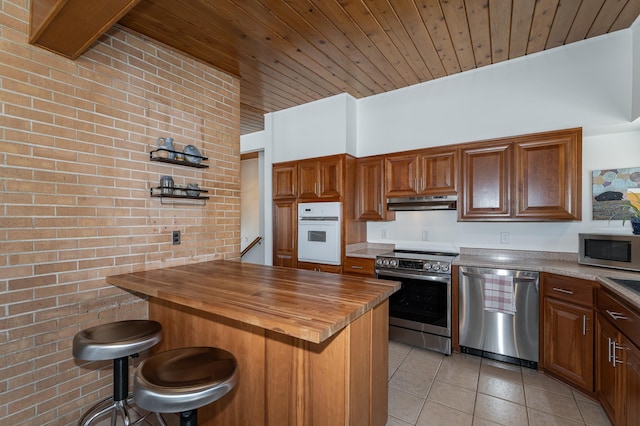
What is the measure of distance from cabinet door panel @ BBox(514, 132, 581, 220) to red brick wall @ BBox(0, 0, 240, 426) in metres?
3.06

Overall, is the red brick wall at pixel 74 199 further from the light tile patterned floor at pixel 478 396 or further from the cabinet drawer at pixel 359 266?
the light tile patterned floor at pixel 478 396

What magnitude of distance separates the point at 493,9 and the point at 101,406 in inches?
154

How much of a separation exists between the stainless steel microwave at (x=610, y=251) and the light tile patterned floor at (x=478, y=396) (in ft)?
3.41

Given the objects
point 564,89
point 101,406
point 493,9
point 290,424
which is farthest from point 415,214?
point 101,406

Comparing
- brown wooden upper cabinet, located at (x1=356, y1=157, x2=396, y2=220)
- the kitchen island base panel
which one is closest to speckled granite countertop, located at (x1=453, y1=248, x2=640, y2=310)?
brown wooden upper cabinet, located at (x1=356, y1=157, x2=396, y2=220)

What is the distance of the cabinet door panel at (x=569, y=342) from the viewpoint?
83.4 inches

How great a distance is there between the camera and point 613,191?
8.30 ft

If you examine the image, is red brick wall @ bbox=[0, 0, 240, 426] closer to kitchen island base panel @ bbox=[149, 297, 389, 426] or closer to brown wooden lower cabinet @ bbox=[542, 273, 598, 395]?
kitchen island base panel @ bbox=[149, 297, 389, 426]

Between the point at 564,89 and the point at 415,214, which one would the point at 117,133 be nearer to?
the point at 415,214

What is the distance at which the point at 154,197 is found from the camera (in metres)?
2.23

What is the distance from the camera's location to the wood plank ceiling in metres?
1.99

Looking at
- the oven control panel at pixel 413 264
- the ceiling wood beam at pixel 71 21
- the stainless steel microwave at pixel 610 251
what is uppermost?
the ceiling wood beam at pixel 71 21

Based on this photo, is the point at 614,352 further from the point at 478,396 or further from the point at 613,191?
the point at 613,191

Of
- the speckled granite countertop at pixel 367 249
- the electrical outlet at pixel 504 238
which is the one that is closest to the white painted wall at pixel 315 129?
the speckled granite countertop at pixel 367 249
